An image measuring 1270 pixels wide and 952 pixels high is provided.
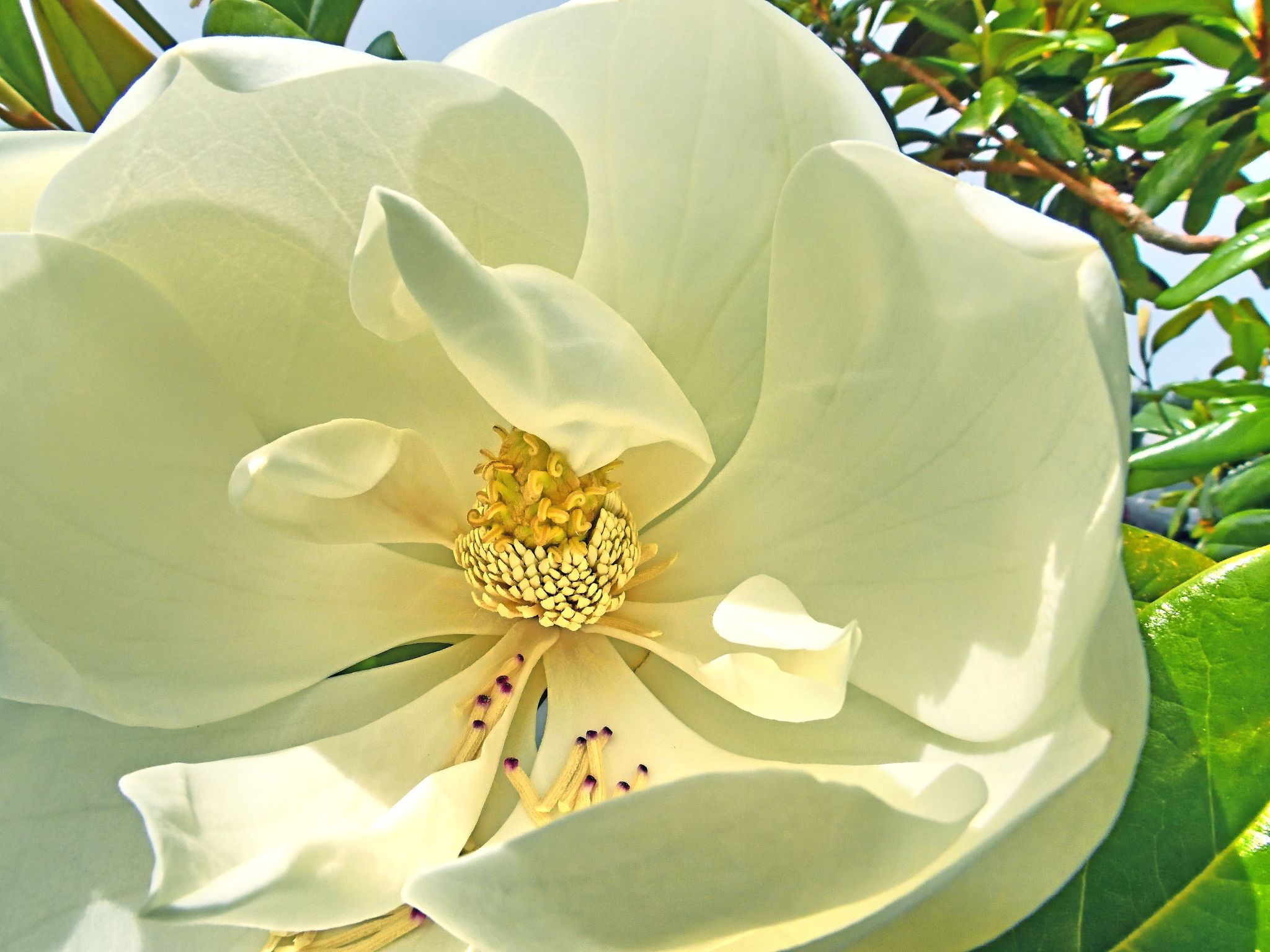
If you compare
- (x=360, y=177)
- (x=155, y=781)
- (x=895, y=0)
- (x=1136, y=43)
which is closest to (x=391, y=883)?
(x=155, y=781)

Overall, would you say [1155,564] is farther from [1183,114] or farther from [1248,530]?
[1183,114]

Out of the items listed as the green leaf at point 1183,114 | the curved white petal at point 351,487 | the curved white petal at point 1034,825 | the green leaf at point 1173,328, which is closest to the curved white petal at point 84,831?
the curved white petal at point 351,487

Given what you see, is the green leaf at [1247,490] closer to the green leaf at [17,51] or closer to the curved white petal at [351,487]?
the curved white petal at [351,487]

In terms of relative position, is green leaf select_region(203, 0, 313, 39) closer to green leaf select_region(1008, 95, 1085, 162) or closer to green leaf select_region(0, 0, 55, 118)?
green leaf select_region(0, 0, 55, 118)

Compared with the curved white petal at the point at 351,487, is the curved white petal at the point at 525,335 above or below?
above

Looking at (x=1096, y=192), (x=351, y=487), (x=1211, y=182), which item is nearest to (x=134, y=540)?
(x=351, y=487)
